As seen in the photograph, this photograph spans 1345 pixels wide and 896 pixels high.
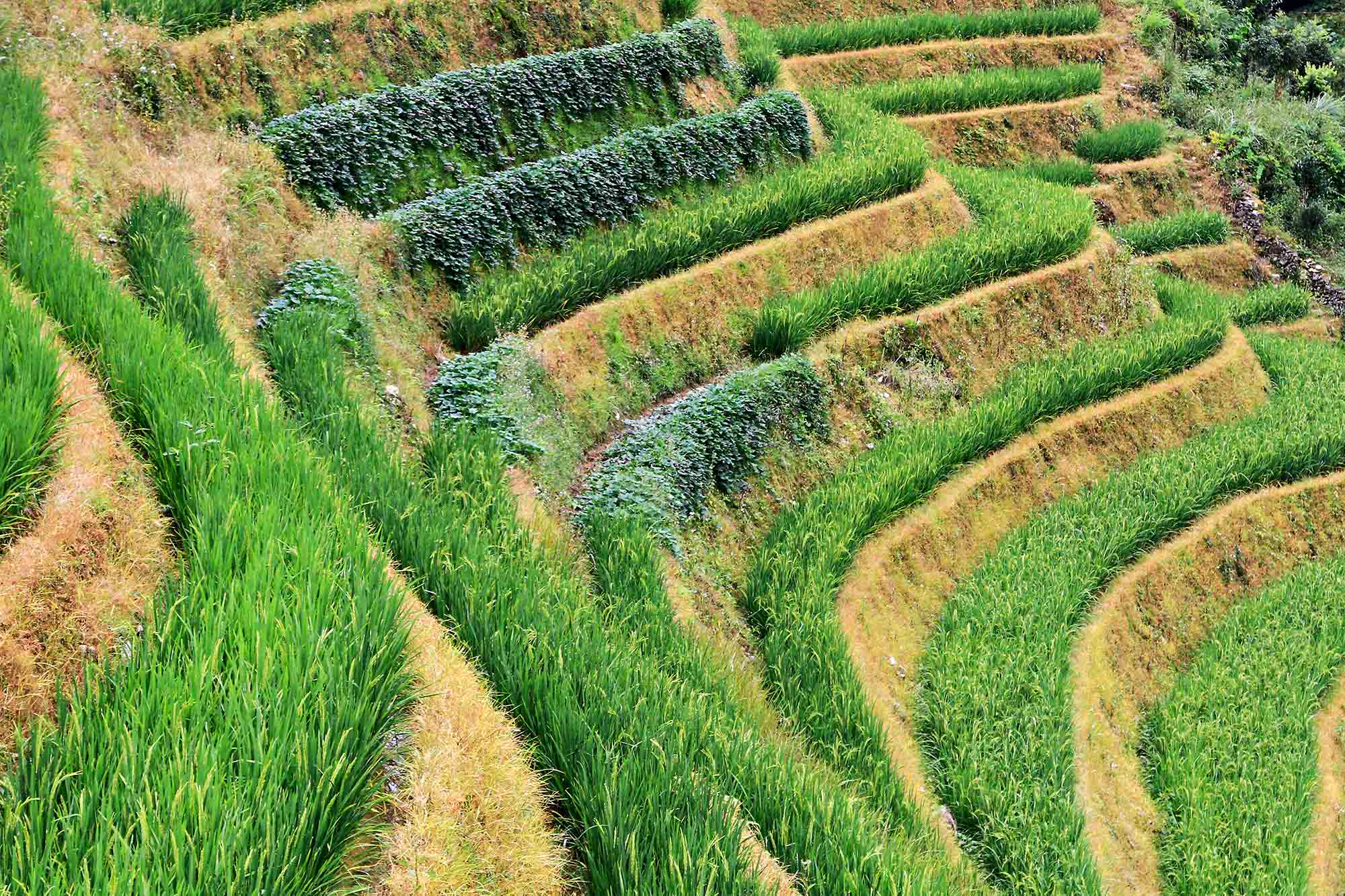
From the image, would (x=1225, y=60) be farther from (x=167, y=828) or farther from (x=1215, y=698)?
(x=167, y=828)

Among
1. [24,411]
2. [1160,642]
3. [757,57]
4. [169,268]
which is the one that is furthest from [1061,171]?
[24,411]

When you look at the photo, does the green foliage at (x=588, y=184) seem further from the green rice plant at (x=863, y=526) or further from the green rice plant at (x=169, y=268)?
the green rice plant at (x=863, y=526)

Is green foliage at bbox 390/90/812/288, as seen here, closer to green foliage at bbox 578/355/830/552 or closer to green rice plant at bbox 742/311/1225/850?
green foliage at bbox 578/355/830/552

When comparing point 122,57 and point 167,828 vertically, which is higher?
point 122,57

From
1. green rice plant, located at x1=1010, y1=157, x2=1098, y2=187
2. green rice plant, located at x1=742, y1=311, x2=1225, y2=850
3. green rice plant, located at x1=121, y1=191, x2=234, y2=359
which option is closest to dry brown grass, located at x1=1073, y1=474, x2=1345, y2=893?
green rice plant, located at x1=742, y1=311, x2=1225, y2=850

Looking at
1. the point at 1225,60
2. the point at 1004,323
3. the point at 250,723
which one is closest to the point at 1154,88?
the point at 1225,60

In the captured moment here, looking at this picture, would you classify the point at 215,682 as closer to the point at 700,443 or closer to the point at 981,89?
the point at 700,443
